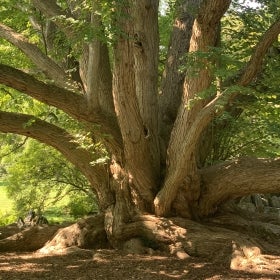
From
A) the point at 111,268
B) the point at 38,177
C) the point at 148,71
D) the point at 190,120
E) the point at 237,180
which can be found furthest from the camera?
the point at 38,177

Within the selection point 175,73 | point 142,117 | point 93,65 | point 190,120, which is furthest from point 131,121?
point 175,73

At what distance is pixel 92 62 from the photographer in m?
7.22

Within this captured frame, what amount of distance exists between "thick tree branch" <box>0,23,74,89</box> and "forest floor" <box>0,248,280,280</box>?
3.25m

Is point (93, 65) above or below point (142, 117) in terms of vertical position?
above

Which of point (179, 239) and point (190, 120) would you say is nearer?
point (190, 120)

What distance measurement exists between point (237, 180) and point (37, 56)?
4469 millimetres

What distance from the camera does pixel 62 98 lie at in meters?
7.60

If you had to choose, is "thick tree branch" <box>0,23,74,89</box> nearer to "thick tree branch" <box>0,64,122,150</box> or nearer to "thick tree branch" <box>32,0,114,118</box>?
"thick tree branch" <box>32,0,114,118</box>

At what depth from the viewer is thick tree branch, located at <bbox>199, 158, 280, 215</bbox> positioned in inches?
316

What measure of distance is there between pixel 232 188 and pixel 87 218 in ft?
9.86

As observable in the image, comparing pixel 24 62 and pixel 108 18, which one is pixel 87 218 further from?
pixel 108 18

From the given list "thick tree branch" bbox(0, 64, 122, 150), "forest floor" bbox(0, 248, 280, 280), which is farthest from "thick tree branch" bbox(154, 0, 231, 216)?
"forest floor" bbox(0, 248, 280, 280)

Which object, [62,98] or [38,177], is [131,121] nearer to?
[62,98]

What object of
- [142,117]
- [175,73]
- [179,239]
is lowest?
[179,239]
